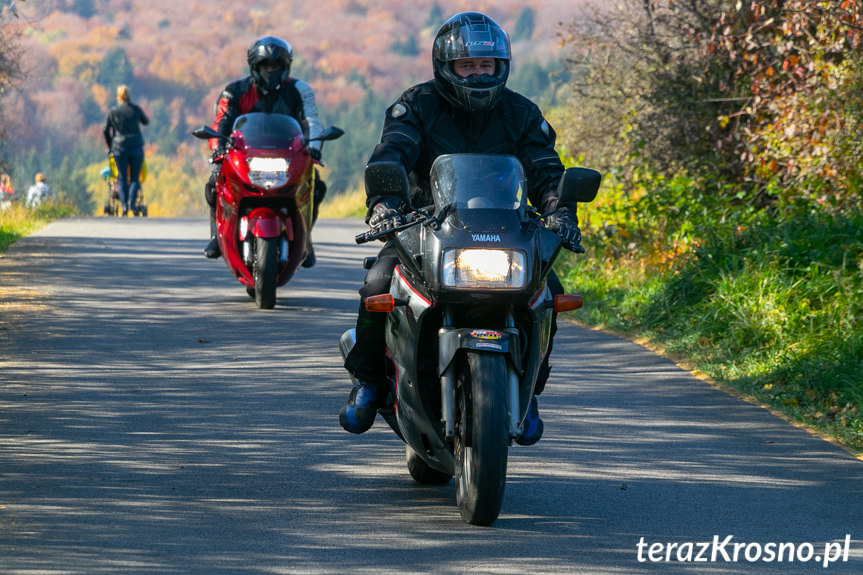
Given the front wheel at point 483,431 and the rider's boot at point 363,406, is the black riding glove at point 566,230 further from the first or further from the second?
the rider's boot at point 363,406

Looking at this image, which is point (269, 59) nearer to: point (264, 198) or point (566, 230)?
point (264, 198)

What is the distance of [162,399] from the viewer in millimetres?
8273

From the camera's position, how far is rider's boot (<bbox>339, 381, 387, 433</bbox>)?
245 inches

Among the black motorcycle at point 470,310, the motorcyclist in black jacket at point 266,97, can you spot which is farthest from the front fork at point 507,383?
the motorcyclist in black jacket at point 266,97

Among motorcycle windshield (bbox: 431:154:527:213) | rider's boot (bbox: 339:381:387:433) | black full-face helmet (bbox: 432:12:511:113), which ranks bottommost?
rider's boot (bbox: 339:381:387:433)

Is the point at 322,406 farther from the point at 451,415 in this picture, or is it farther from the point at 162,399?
the point at 451,415

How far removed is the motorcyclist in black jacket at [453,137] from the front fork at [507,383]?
37 cm

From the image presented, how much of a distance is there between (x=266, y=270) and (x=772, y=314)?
4.01 meters

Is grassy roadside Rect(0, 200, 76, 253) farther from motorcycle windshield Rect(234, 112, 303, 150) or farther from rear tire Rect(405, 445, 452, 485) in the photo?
rear tire Rect(405, 445, 452, 485)

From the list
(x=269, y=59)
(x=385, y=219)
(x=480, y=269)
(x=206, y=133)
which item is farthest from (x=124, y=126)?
Answer: (x=480, y=269)

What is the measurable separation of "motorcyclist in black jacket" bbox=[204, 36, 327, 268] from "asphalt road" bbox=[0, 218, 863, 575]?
5.56 feet

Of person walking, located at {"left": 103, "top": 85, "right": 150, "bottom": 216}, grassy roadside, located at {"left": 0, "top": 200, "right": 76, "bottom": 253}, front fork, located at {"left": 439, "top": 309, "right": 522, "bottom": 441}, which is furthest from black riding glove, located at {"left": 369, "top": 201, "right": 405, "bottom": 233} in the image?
person walking, located at {"left": 103, "top": 85, "right": 150, "bottom": 216}

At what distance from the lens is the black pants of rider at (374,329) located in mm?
6074

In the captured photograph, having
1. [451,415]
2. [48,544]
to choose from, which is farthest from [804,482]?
[48,544]
